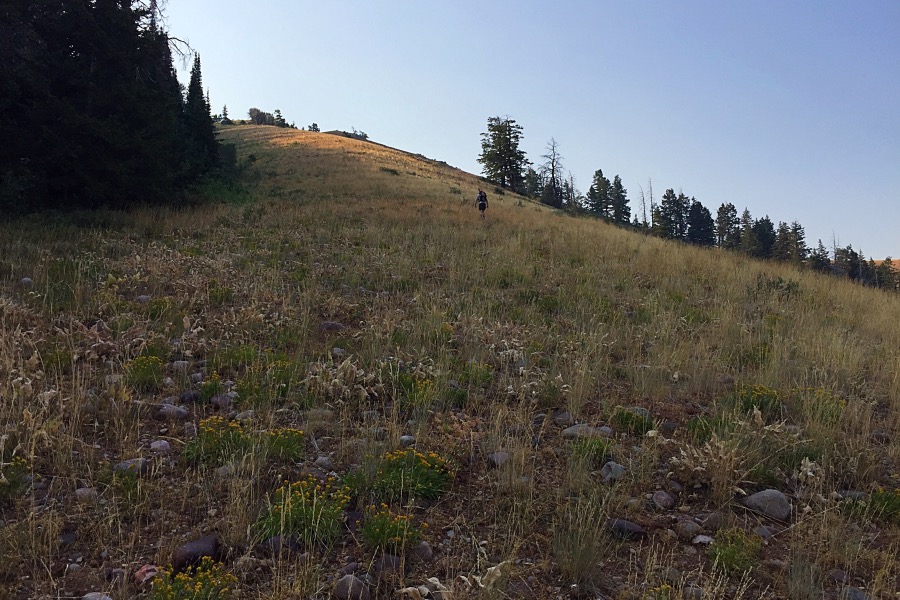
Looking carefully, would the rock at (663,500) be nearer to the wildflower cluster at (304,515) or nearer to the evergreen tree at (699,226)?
the wildflower cluster at (304,515)

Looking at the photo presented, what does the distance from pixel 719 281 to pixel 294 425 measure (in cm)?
986

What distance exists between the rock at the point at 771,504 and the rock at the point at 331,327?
4.56 metres

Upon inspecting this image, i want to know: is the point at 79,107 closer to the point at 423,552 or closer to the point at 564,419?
the point at 564,419

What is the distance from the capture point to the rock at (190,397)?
4467mm

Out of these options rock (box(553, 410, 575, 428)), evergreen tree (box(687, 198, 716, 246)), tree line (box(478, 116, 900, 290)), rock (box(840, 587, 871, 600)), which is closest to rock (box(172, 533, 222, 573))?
rock (box(553, 410, 575, 428))

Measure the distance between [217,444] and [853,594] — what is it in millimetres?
3797

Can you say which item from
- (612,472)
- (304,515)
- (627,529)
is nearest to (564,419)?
(612,472)

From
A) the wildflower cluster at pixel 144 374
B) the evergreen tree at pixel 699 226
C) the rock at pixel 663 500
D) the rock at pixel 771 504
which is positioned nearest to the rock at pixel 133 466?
the wildflower cluster at pixel 144 374

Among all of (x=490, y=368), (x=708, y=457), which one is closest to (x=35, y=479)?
(x=490, y=368)

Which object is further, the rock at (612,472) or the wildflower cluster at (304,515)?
the rock at (612,472)

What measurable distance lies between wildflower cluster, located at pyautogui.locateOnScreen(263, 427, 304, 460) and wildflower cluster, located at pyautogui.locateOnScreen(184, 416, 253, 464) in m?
0.13

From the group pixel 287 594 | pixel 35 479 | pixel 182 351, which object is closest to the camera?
pixel 287 594

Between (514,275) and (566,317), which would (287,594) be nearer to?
(566,317)

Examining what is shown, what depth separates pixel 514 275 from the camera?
10.0m
